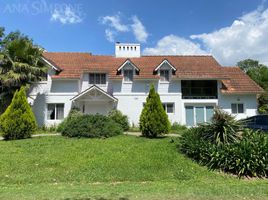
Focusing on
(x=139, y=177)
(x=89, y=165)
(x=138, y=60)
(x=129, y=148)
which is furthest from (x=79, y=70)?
(x=139, y=177)

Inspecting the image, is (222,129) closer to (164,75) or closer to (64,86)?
(164,75)

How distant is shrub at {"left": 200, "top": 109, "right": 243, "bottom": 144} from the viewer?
39.5 ft

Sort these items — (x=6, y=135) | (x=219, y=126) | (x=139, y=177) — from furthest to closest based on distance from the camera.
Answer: (x=6, y=135), (x=219, y=126), (x=139, y=177)

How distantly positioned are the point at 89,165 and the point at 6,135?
8522 mm

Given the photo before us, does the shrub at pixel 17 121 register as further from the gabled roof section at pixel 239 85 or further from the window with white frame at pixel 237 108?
the window with white frame at pixel 237 108

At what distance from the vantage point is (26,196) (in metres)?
7.02

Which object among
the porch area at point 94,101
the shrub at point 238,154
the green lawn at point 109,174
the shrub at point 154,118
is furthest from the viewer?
the porch area at point 94,101

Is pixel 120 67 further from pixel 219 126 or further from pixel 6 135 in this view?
pixel 219 126

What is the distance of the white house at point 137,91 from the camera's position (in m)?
25.2

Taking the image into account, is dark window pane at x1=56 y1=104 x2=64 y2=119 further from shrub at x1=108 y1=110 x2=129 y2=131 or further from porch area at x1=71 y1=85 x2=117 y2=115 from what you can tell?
shrub at x1=108 y1=110 x2=129 y2=131

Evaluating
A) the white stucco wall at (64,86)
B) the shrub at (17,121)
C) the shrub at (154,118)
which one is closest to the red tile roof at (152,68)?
the white stucco wall at (64,86)

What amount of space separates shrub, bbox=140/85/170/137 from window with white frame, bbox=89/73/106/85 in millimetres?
10393

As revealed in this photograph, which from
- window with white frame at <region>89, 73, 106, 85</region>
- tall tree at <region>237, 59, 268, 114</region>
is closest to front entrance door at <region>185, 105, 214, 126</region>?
window with white frame at <region>89, 73, 106, 85</region>

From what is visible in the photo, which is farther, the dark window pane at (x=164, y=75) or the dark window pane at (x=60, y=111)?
the dark window pane at (x=164, y=75)
